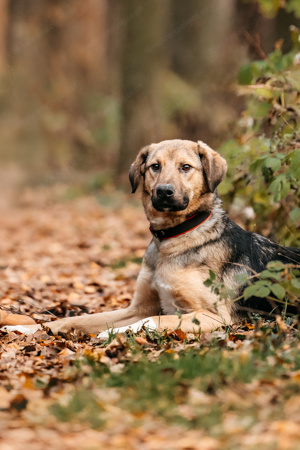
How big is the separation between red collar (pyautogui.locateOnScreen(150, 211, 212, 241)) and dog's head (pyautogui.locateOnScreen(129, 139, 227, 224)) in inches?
2.8

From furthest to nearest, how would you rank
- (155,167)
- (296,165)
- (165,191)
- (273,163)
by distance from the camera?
1. (155,167)
2. (165,191)
3. (273,163)
4. (296,165)

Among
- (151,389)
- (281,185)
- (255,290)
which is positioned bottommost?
(151,389)

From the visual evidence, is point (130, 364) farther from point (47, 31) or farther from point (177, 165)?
point (47, 31)

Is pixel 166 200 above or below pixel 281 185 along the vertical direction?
below

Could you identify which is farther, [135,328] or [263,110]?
[263,110]

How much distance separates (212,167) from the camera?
5.54m

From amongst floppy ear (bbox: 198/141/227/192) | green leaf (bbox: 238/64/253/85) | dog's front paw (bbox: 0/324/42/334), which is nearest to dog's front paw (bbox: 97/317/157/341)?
dog's front paw (bbox: 0/324/42/334)

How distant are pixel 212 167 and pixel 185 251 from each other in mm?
832

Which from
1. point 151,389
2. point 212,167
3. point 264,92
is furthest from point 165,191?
point 151,389

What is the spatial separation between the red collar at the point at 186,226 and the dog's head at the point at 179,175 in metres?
0.07

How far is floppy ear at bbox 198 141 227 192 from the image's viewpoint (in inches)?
217

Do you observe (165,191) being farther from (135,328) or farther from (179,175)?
(135,328)

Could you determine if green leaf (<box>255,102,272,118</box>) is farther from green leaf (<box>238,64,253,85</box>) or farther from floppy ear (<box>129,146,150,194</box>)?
floppy ear (<box>129,146,150,194</box>)

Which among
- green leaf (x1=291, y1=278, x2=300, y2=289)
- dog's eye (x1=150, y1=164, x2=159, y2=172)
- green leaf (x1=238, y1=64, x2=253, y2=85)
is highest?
green leaf (x1=238, y1=64, x2=253, y2=85)
